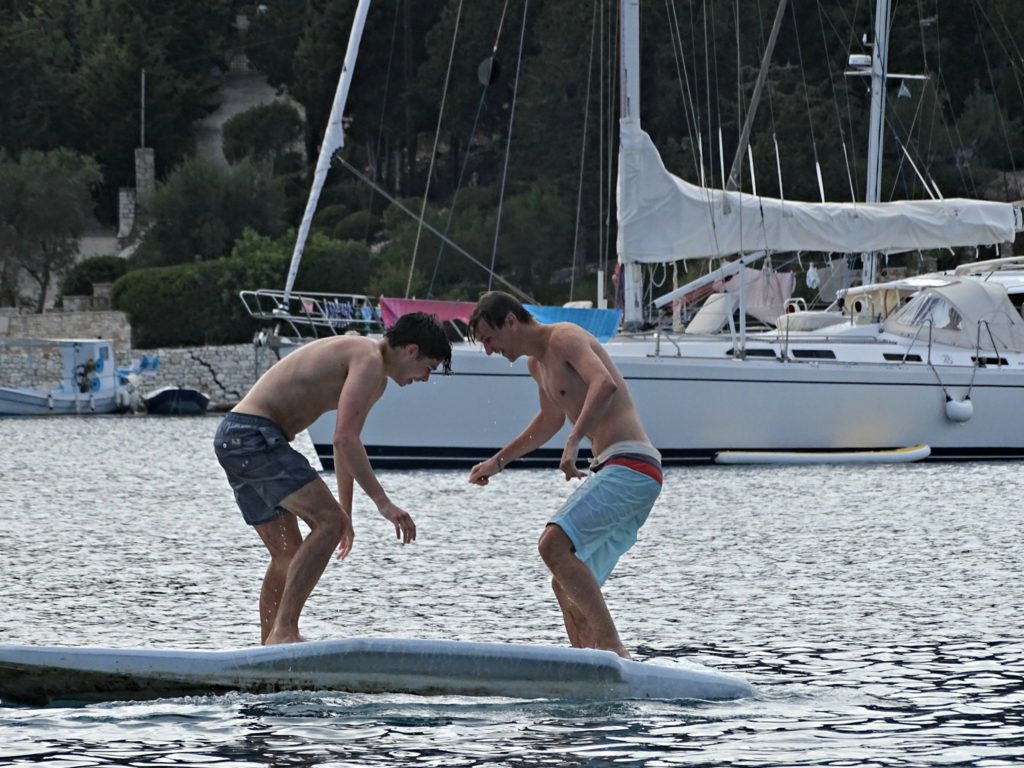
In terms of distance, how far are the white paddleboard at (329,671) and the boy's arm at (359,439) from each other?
0.64 metres

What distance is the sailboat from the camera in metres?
26.6

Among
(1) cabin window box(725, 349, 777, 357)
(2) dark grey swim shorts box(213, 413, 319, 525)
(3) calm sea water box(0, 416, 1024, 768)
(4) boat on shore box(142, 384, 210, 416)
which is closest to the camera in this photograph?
(3) calm sea water box(0, 416, 1024, 768)

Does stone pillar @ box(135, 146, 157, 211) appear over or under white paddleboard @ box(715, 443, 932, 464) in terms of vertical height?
over

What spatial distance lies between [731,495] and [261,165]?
55496 millimetres

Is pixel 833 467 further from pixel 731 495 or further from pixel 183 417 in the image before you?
pixel 183 417

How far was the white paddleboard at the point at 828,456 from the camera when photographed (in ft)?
91.0

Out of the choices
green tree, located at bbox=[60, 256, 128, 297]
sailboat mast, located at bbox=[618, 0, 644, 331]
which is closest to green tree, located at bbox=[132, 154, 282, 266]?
green tree, located at bbox=[60, 256, 128, 297]

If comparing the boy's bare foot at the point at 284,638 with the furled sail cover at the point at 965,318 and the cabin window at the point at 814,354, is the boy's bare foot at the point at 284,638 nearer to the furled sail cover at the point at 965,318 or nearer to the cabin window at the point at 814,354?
the cabin window at the point at 814,354

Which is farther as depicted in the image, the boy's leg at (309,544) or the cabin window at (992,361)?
the cabin window at (992,361)

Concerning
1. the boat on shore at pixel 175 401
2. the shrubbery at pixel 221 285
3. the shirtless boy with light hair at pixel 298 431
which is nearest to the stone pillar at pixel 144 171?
the shrubbery at pixel 221 285

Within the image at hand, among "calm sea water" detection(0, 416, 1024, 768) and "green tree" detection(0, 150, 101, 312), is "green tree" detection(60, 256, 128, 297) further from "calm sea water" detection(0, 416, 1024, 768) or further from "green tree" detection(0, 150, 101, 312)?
"calm sea water" detection(0, 416, 1024, 768)

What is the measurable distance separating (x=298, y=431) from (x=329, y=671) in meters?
1.12

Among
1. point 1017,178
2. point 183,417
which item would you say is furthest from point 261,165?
point 1017,178

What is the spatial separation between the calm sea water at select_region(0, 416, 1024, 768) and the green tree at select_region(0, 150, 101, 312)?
46.1m
